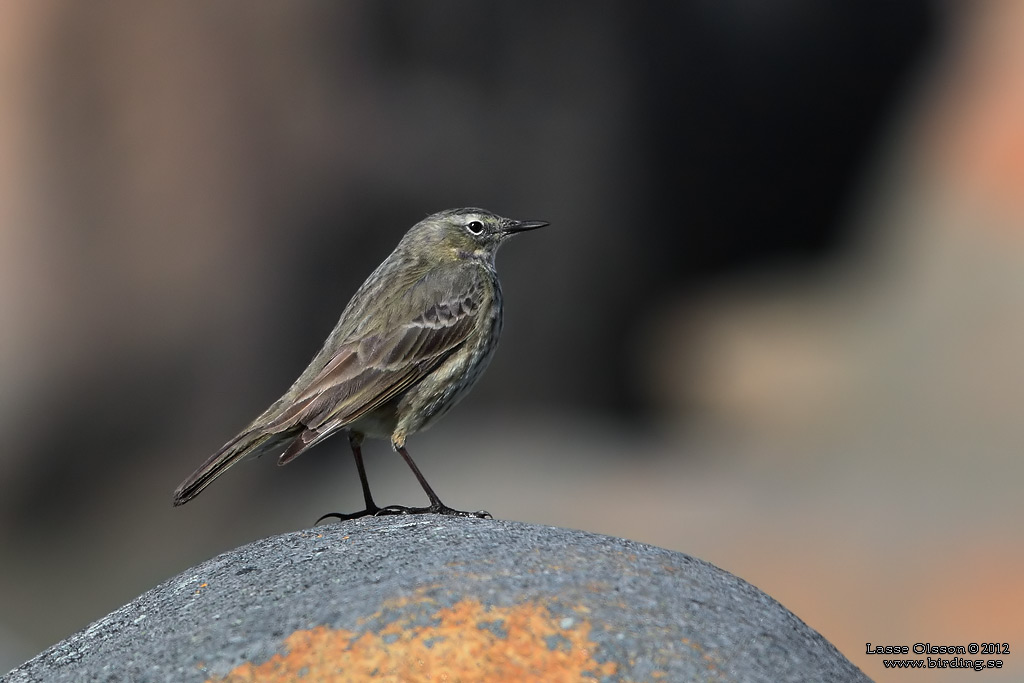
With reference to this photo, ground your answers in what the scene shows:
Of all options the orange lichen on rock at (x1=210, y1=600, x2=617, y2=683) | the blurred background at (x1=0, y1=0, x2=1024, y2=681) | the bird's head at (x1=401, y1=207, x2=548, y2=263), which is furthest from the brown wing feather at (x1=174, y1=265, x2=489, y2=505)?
the blurred background at (x1=0, y1=0, x2=1024, y2=681)

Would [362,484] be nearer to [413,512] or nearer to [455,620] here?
[413,512]

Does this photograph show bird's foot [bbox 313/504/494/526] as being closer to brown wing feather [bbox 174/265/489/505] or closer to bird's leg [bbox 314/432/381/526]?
bird's leg [bbox 314/432/381/526]

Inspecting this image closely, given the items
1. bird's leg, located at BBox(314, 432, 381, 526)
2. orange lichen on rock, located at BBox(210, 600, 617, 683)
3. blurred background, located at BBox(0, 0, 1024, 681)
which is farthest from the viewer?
blurred background, located at BBox(0, 0, 1024, 681)

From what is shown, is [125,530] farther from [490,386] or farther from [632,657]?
[632,657]

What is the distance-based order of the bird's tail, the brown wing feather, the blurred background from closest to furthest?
the bird's tail
the brown wing feather
the blurred background

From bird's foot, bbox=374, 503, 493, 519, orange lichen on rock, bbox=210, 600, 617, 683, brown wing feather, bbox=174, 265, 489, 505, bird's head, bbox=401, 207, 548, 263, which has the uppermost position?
bird's head, bbox=401, 207, 548, 263

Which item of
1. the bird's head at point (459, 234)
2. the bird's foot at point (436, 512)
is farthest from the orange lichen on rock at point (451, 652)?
the bird's head at point (459, 234)

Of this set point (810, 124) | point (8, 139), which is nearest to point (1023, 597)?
point (810, 124)
